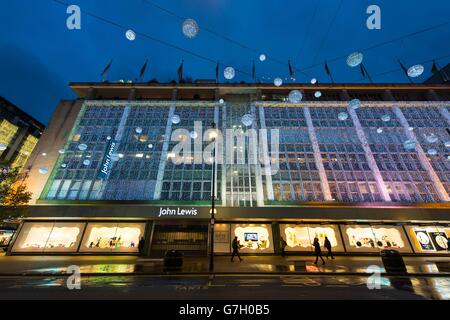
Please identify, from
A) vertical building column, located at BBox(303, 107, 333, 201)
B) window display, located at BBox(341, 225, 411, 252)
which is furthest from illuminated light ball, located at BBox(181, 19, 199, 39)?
window display, located at BBox(341, 225, 411, 252)

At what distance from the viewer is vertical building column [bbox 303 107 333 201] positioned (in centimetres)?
2207

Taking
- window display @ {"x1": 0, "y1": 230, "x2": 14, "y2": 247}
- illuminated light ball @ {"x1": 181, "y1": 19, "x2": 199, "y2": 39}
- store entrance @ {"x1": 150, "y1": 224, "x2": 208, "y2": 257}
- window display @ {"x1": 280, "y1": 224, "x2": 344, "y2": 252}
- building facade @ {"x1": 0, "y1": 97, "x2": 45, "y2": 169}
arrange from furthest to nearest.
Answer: building facade @ {"x1": 0, "y1": 97, "x2": 45, "y2": 169} → window display @ {"x1": 0, "y1": 230, "x2": 14, "y2": 247} → store entrance @ {"x1": 150, "y1": 224, "x2": 208, "y2": 257} → window display @ {"x1": 280, "y1": 224, "x2": 344, "y2": 252} → illuminated light ball @ {"x1": 181, "y1": 19, "x2": 199, "y2": 39}

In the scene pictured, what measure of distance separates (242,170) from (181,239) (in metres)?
9.73

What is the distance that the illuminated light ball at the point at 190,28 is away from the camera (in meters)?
10.3

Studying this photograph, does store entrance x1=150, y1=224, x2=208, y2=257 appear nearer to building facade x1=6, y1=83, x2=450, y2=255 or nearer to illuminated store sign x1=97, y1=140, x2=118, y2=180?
building facade x1=6, y1=83, x2=450, y2=255

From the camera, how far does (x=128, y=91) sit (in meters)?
30.7

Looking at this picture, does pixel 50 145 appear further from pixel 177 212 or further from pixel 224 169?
pixel 224 169

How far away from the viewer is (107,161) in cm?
2292

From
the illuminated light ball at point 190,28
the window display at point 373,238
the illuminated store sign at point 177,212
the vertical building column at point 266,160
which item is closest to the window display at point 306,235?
the window display at point 373,238

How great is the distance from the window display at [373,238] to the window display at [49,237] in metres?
26.2

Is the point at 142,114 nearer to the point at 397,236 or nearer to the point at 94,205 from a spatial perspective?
the point at 94,205

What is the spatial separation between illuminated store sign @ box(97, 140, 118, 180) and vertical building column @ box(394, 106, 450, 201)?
115 feet

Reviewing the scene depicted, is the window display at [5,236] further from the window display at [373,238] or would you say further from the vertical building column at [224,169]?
the window display at [373,238]
